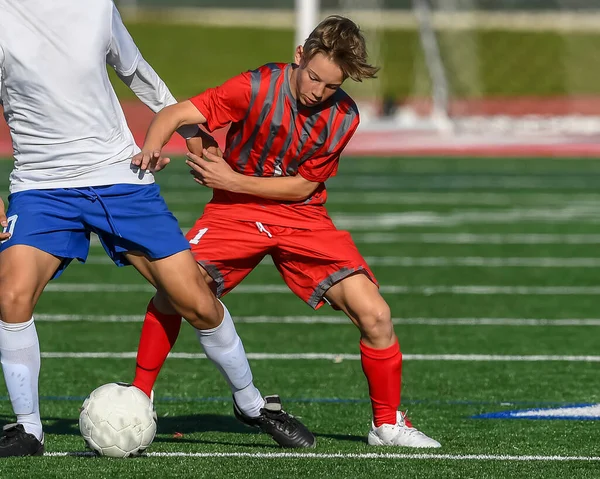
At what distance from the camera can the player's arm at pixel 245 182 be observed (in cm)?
518

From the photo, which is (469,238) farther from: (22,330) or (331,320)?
(22,330)

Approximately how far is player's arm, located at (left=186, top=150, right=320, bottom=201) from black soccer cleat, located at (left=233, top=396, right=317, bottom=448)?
0.82 m

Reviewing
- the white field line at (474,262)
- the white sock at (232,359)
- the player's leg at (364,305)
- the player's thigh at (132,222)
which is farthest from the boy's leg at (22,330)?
the white field line at (474,262)

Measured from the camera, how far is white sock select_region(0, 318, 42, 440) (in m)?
4.83

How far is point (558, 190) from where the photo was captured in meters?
16.9

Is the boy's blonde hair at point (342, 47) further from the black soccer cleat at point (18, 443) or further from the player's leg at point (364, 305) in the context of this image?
the black soccer cleat at point (18, 443)

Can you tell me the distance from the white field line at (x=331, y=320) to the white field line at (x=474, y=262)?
95.2 inches

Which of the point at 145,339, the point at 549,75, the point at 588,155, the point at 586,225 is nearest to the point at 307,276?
the point at 145,339

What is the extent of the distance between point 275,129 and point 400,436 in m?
1.31

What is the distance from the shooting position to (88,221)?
482 cm

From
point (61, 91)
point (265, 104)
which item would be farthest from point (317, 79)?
point (61, 91)

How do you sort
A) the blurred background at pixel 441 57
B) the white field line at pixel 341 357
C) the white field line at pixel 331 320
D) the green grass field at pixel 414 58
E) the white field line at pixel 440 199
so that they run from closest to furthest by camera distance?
the white field line at pixel 341 357 < the white field line at pixel 331 320 < the white field line at pixel 440 199 < the blurred background at pixel 441 57 < the green grass field at pixel 414 58

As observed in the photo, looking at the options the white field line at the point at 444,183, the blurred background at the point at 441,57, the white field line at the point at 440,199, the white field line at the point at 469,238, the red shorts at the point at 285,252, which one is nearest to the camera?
the red shorts at the point at 285,252

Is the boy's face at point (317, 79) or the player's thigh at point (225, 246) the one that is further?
the player's thigh at point (225, 246)
